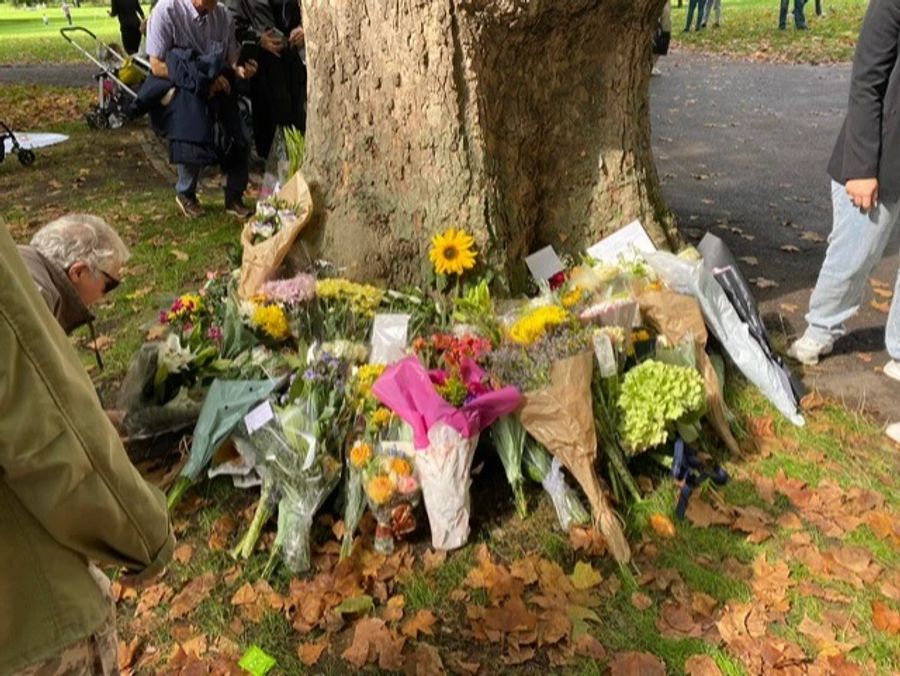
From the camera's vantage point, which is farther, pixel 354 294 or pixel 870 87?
pixel 354 294

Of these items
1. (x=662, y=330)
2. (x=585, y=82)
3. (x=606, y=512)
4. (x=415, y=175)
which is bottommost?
(x=606, y=512)

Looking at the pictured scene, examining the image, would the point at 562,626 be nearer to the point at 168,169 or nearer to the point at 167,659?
the point at 167,659

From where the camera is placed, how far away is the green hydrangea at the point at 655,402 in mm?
2912

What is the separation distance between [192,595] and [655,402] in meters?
1.81

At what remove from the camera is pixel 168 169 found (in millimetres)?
7871

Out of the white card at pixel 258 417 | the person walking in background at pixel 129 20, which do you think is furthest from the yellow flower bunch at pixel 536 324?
the person walking in background at pixel 129 20

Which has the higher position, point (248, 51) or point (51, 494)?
point (248, 51)

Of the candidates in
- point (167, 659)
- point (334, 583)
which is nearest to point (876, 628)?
point (334, 583)

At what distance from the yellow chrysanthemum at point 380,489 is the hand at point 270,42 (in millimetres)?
4345

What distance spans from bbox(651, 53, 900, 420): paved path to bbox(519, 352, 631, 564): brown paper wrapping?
1.57 meters

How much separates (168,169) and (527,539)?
6.47 metres

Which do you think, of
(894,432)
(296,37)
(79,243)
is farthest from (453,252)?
(296,37)

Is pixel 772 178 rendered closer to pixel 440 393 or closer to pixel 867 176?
pixel 867 176

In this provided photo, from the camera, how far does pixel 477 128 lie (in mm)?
3340
